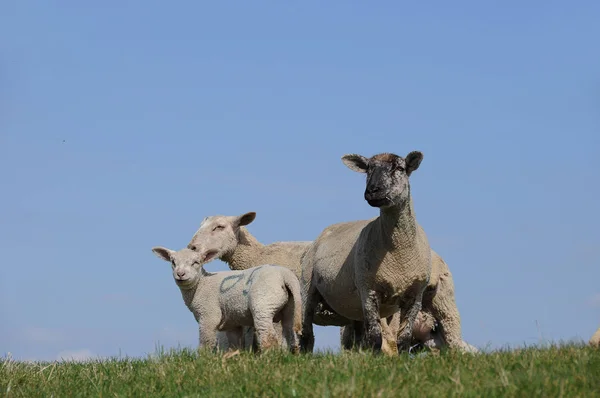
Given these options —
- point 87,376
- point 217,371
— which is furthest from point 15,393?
point 217,371

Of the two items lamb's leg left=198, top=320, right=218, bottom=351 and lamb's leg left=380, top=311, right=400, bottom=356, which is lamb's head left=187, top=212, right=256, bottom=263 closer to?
lamb's leg left=198, top=320, right=218, bottom=351

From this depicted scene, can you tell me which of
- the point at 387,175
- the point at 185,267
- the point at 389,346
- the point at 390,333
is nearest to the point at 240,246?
the point at 185,267

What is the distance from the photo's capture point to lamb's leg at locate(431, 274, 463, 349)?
14.7 meters

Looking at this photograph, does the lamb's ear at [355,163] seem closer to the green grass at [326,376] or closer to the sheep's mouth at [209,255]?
the green grass at [326,376]

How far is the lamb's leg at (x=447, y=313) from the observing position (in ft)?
48.3

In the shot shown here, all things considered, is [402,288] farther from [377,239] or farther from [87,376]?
[87,376]

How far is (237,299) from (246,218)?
13.0 feet

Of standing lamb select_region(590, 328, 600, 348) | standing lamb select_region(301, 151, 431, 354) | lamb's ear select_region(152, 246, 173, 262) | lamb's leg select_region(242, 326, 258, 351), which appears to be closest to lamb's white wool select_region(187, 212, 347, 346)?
lamb's ear select_region(152, 246, 173, 262)

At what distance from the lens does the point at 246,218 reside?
17.8 meters

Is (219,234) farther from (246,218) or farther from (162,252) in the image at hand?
(162,252)

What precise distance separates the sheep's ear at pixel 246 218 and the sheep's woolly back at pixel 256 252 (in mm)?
257

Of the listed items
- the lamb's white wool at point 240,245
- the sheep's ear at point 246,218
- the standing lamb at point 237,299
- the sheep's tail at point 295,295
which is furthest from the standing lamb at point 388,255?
the sheep's ear at point 246,218

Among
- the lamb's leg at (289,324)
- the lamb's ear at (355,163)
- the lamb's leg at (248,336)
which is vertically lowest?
the lamb's leg at (248,336)

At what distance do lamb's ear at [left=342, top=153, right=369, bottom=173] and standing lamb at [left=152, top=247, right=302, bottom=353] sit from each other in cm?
232
